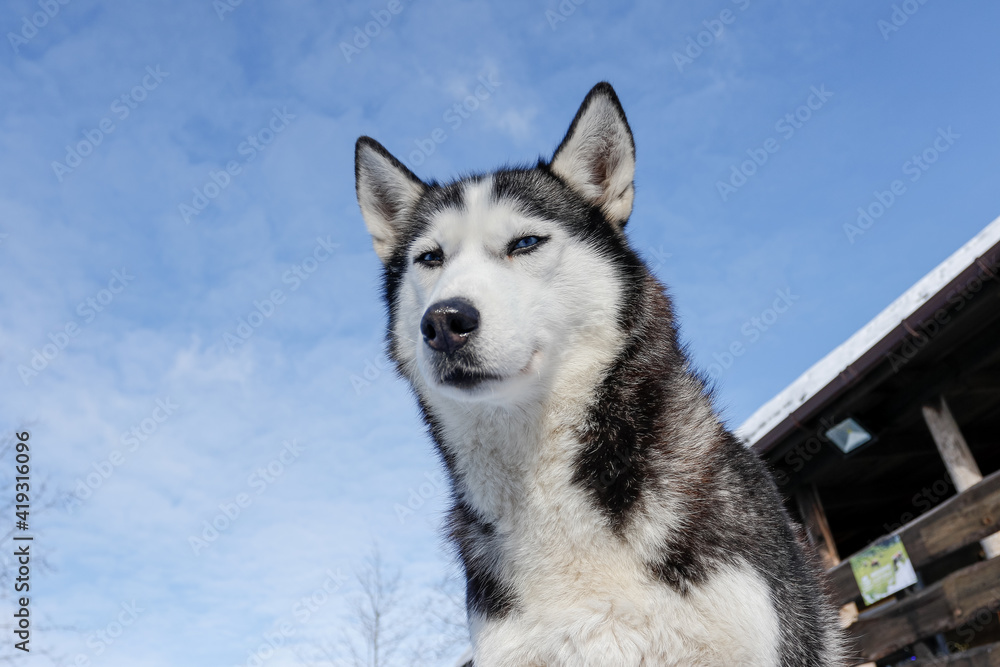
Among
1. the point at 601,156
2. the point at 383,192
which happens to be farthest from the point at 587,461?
the point at 383,192

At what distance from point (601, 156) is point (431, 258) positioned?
0.93 m

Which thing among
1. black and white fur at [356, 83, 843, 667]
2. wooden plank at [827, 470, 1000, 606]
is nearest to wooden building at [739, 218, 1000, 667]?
wooden plank at [827, 470, 1000, 606]

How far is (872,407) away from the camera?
796 centimetres

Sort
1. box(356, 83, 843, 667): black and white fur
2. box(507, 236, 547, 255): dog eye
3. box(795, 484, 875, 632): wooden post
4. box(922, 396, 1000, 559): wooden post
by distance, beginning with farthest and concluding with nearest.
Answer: box(795, 484, 875, 632): wooden post
box(922, 396, 1000, 559): wooden post
box(507, 236, 547, 255): dog eye
box(356, 83, 843, 667): black and white fur

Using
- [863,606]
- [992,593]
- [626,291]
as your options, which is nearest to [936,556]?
[992,593]

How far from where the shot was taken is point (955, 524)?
6.42m

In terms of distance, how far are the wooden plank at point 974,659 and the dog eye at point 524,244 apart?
5.83m

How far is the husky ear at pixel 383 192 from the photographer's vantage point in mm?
3473

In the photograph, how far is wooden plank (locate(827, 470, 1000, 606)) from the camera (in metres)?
6.07

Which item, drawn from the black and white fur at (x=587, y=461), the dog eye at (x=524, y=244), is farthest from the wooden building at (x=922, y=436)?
the dog eye at (x=524, y=244)

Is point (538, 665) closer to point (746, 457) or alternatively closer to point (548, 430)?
point (548, 430)

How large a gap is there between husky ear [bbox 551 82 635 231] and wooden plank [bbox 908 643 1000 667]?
551 cm

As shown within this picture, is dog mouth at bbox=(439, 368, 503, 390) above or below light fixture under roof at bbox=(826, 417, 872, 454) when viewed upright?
below

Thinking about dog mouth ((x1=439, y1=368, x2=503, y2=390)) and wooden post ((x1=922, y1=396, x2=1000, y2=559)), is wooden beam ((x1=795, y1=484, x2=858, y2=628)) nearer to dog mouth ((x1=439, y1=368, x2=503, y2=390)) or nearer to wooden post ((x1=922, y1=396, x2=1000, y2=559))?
wooden post ((x1=922, y1=396, x2=1000, y2=559))
